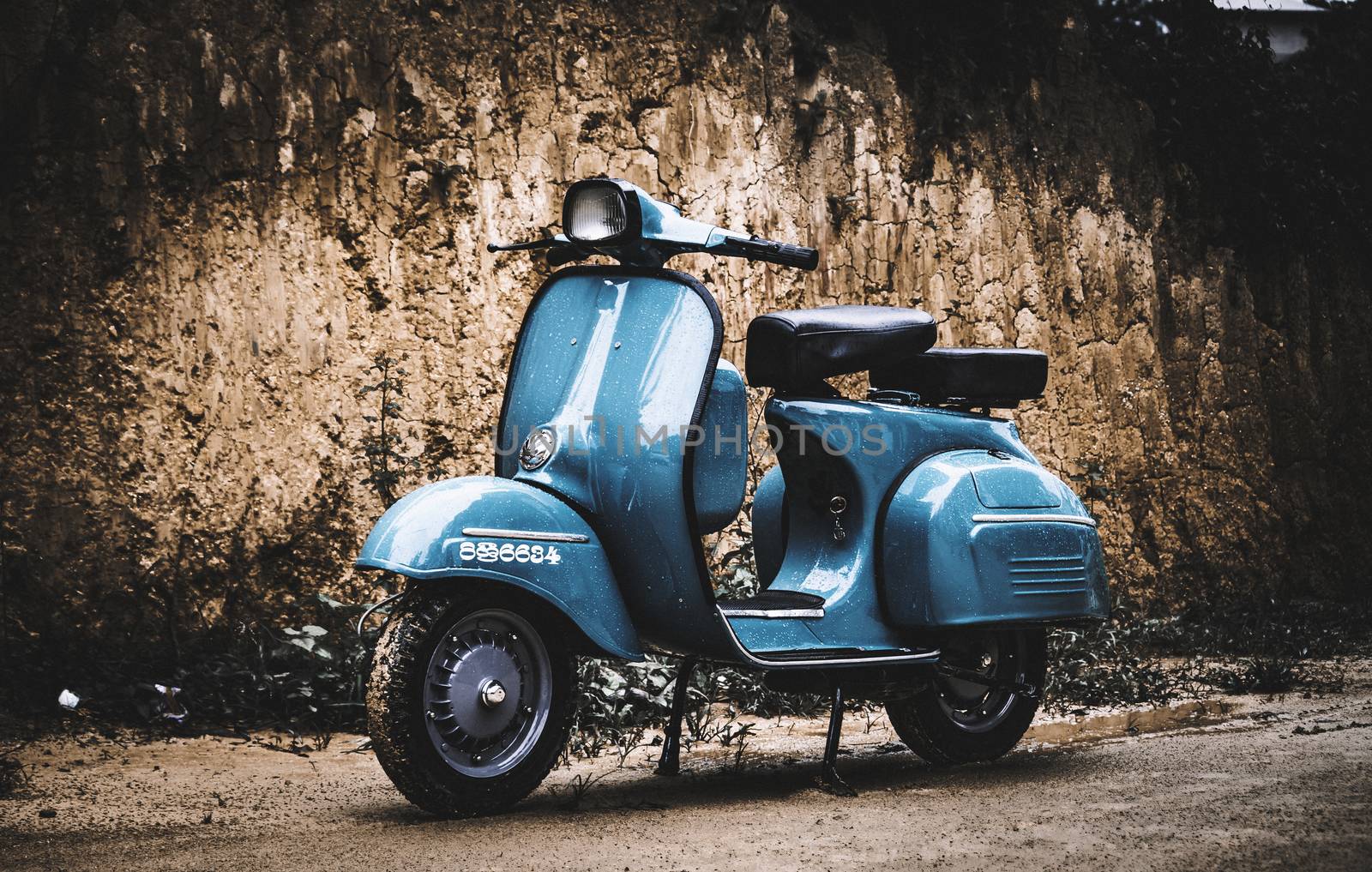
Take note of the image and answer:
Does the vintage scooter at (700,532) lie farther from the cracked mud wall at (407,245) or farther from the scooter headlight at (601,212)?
the cracked mud wall at (407,245)

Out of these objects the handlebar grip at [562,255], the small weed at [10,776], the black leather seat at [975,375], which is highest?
the handlebar grip at [562,255]

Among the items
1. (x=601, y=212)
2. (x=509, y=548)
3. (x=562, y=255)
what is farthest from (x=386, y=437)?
(x=509, y=548)

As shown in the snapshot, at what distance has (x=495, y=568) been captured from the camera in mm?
3100

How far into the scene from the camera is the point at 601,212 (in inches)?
139

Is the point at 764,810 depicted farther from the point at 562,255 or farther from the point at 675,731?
the point at 562,255

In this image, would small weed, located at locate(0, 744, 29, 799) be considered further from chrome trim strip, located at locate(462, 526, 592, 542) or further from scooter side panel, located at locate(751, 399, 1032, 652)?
scooter side panel, located at locate(751, 399, 1032, 652)

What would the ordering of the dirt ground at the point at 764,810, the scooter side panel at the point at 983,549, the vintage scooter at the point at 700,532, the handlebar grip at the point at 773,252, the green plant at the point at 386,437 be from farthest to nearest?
the green plant at the point at 386,437 < the scooter side panel at the point at 983,549 < the handlebar grip at the point at 773,252 < the vintage scooter at the point at 700,532 < the dirt ground at the point at 764,810

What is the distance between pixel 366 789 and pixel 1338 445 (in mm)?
6778

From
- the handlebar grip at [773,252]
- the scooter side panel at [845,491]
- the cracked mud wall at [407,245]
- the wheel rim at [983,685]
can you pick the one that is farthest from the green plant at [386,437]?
the wheel rim at [983,685]

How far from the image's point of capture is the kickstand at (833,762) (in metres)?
3.46

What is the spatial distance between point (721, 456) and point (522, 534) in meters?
0.66

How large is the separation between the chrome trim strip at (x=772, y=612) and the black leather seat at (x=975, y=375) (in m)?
0.83

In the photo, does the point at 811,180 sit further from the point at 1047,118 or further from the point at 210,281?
the point at 210,281

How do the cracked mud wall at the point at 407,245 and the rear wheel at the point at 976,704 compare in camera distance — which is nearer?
the rear wheel at the point at 976,704
